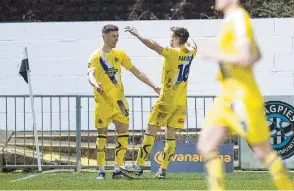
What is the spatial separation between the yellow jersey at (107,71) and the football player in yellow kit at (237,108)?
523cm

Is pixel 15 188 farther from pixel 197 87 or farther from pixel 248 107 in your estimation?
pixel 197 87

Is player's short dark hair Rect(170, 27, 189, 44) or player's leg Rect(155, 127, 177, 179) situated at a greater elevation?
player's short dark hair Rect(170, 27, 189, 44)

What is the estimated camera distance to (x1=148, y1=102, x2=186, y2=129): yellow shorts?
1227 cm

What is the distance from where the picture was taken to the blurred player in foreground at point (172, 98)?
39.5 feet

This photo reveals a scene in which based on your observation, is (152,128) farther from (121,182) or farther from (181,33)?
(181,33)

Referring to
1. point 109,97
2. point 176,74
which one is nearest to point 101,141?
point 109,97

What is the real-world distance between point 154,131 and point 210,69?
11.6ft

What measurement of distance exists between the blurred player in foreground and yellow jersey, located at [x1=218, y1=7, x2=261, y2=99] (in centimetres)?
500

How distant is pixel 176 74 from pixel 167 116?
544mm

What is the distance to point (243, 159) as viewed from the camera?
14.0 metres

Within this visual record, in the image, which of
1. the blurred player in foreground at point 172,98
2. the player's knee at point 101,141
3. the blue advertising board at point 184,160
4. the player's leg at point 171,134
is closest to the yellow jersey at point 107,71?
the player's knee at point 101,141

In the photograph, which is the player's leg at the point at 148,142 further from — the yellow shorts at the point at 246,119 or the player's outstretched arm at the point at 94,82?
the yellow shorts at the point at 246,119

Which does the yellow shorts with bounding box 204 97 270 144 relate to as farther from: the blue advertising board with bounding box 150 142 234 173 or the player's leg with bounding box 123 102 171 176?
the blue advertising board with bounding box 150 142 234 173

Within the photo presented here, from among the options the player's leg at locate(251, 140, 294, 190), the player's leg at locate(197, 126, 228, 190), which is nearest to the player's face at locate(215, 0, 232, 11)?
the player's leg at locate(197, 126, 228, 190)
